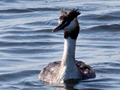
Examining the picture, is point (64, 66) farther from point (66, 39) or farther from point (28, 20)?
point (28, 20)

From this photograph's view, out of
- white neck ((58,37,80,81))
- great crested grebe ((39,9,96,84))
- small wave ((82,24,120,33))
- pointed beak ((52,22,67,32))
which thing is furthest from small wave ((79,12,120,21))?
pointed beak ((52,22,67,32))

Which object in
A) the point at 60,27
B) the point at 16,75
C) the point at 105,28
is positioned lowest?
the point at 16,75

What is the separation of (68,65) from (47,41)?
546 cm

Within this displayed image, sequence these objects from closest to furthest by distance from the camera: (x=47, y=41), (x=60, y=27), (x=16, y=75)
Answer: (x=60, y=27)
(x=16, y=75)
(x=47, y=41)

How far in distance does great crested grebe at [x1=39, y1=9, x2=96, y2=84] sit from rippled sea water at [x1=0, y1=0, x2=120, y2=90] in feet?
0.77

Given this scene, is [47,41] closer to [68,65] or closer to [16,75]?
[16,75]

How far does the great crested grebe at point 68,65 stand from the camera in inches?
498

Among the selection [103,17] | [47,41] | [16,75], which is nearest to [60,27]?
[16,75]

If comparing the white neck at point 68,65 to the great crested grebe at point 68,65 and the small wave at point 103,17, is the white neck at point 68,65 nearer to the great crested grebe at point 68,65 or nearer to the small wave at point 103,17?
the great crested grebe at point 68,65

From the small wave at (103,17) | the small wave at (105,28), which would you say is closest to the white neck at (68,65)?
the small wave at (105,28)

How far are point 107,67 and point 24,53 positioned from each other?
3.16 meters

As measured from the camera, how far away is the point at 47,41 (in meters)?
18.6

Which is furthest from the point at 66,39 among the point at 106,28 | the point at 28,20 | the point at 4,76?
the point at 28,20

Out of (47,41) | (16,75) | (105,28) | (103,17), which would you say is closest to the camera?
(16,75)
